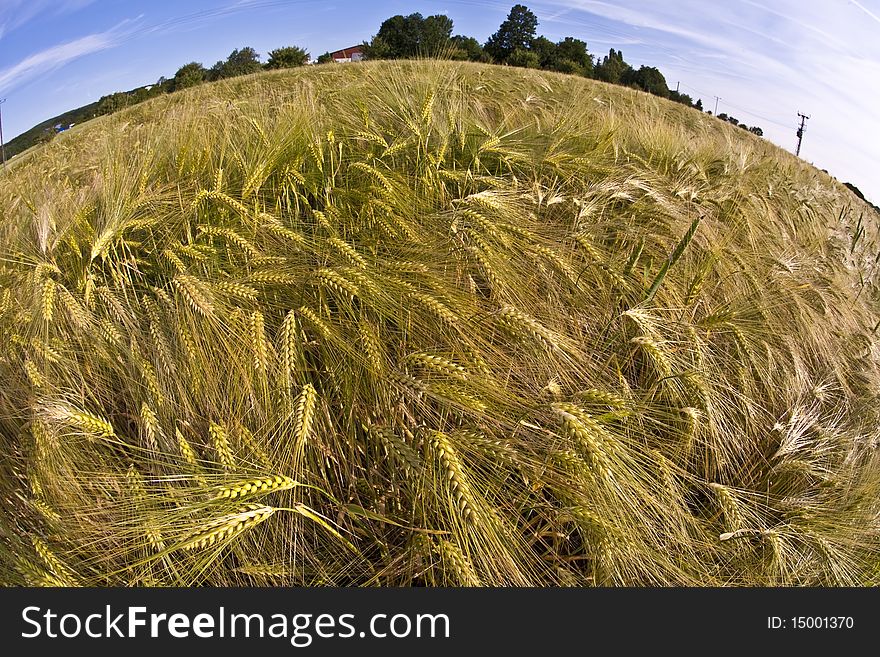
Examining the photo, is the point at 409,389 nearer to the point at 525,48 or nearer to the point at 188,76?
the point at 188,76

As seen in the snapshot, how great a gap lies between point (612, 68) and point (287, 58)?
62.2ft

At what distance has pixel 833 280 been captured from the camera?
310 centimetres

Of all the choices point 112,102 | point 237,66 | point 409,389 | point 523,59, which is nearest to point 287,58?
point 237,66

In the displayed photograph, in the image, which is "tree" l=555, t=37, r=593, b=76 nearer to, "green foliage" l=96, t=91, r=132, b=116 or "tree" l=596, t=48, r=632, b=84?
"tree" l=596, t=48, r=632, b=84

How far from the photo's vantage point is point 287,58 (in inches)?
733

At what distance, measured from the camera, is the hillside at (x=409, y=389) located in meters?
1.38

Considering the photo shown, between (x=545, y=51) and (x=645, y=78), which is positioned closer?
(x=545, y=51)

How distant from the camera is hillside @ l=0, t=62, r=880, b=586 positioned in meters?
1.38

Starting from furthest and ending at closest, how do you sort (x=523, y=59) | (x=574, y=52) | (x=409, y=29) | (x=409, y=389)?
(x=574, y=52), (x=409, y=29), (x=523, y=59), (x=409, y=389)

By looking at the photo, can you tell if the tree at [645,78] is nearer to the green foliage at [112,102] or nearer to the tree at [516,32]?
the tree at [516,32]

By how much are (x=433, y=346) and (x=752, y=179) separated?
13.8 ft

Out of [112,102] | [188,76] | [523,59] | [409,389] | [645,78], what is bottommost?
[409,389]

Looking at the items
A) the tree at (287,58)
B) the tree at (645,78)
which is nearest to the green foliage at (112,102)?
the tree at (287,58)

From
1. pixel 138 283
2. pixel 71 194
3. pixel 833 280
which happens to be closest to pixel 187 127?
pixel 71 194
